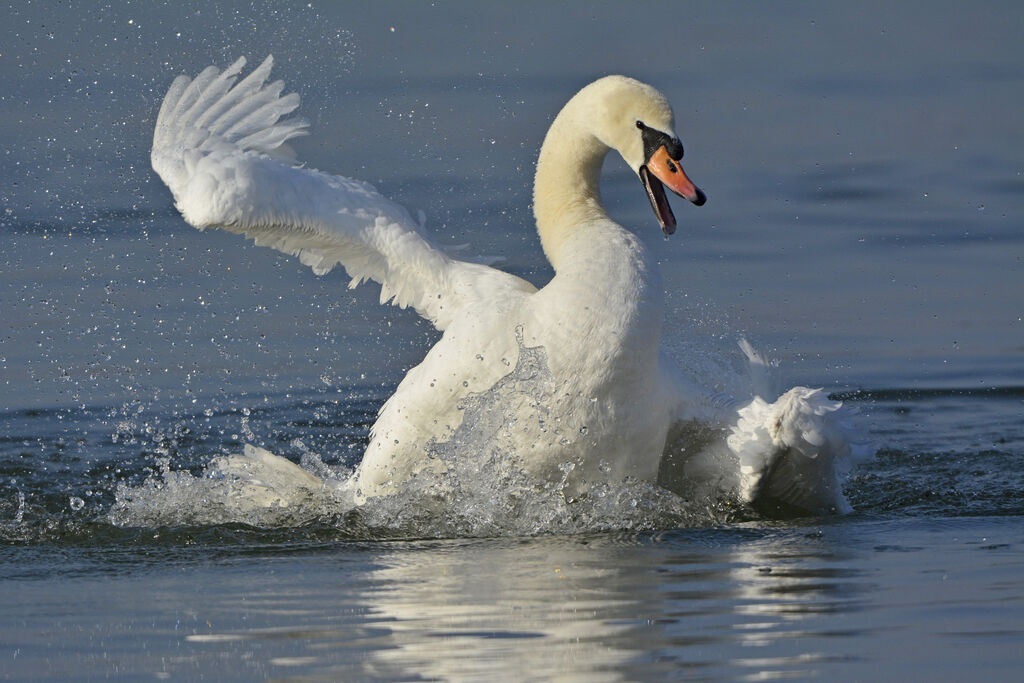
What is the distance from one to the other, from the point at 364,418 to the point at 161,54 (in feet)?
25.6

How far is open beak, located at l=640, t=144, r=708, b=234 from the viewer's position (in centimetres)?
744

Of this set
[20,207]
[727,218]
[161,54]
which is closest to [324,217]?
[727,218]

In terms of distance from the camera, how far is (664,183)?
297 inches

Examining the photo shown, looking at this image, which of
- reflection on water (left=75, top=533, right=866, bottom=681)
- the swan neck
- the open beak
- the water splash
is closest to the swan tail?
the water splash

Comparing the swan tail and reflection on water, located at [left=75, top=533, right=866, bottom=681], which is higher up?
the swan tail

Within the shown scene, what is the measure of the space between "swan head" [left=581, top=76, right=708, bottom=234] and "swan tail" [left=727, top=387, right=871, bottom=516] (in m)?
0.98

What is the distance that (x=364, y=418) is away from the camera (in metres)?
10.4

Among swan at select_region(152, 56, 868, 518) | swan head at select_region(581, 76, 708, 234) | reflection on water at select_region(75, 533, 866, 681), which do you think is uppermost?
swan head at select_region(581, 76, 708, 234)

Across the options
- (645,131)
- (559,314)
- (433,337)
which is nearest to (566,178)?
(645,131)

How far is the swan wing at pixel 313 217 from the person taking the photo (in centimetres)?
770

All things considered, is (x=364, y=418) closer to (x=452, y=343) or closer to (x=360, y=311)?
(x=360, y=311)

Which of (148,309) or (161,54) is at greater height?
(161,54)

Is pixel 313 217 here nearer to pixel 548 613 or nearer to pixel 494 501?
pixel 494 501

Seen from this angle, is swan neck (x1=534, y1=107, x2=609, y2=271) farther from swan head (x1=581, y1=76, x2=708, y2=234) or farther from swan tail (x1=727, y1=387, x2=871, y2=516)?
swan tail (x1=727, y1=387, x2=871, y2=516)
